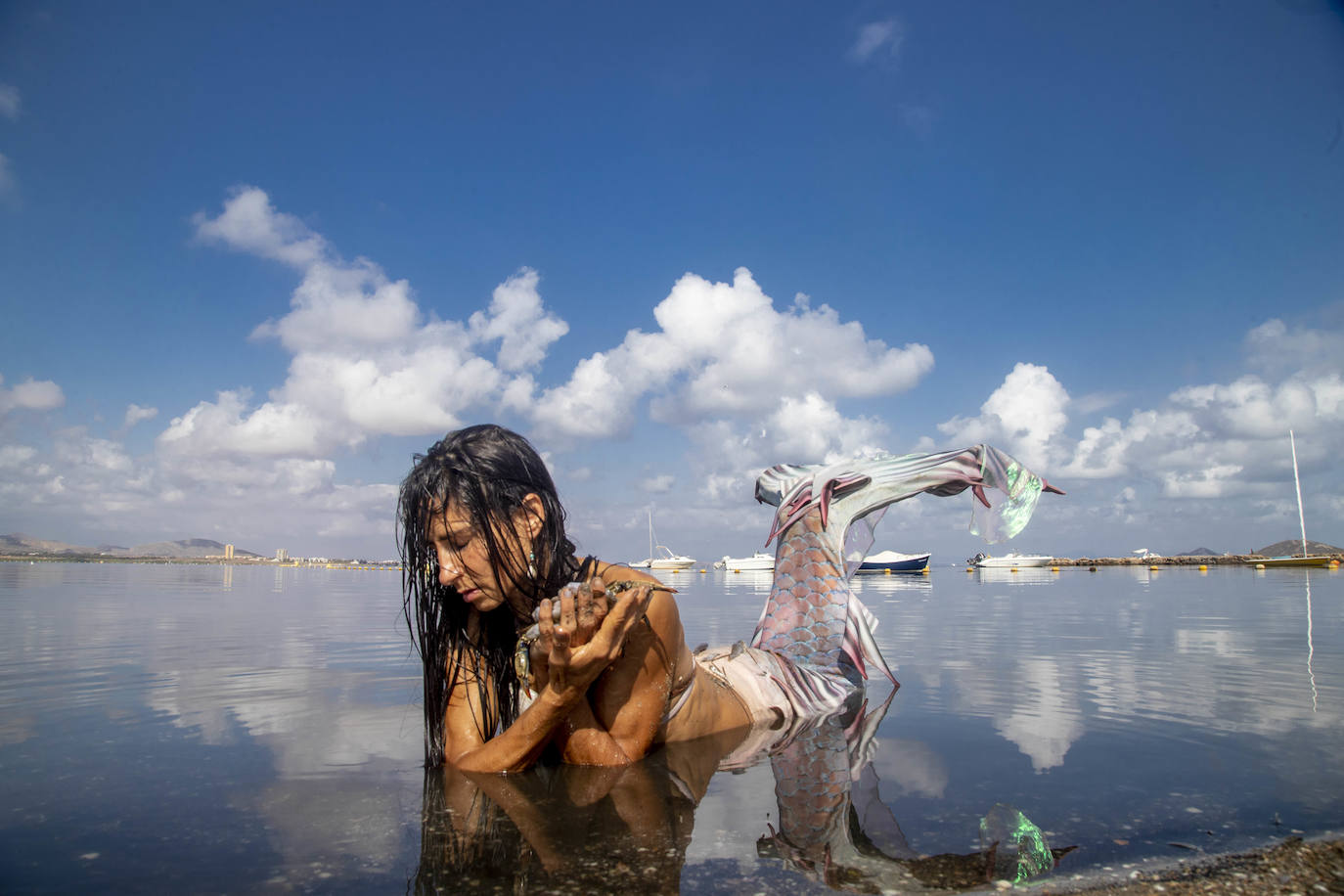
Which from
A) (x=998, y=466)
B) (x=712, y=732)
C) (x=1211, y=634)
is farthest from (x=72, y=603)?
(x=1211, y=634)

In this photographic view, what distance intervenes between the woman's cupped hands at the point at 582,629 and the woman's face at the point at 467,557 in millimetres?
371

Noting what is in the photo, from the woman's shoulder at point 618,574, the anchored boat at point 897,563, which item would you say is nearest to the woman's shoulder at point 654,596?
the woman's shoulder at point 618,574

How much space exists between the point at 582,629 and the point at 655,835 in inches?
28.6

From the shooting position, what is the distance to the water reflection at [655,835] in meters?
2.04

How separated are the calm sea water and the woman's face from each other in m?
0.80

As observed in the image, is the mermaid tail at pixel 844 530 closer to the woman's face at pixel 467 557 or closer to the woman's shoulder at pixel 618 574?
the woman's shoulder at pixel 618 574

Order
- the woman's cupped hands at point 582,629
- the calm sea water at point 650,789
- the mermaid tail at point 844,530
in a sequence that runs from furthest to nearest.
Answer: the mermaid tail at point 844,530 < the woman's cupped hands at point 582,629 < the calm sea water at point 650,789

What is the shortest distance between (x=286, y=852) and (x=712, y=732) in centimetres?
222

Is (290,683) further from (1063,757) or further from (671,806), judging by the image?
(1063,757)

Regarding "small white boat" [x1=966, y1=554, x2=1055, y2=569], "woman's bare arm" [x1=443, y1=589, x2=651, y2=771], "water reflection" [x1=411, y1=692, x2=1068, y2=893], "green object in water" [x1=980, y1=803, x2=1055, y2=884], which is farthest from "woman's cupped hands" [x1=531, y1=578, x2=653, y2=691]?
"small white boat" [x1=966, y1=554, x2=1055, y2=569]

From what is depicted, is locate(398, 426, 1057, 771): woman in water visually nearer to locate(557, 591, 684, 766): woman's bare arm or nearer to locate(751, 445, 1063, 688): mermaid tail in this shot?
locate(557, 591, 684, 766): woman's bare arm

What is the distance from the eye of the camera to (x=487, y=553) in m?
2.99

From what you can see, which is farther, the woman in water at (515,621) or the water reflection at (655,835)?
the woman in water at (515,621)

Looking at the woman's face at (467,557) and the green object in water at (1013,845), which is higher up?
the woman's face at (467,557)
